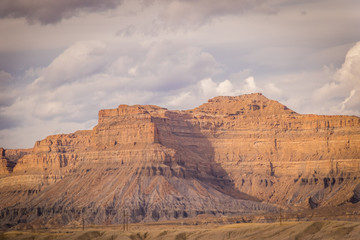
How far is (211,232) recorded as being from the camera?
19062cm

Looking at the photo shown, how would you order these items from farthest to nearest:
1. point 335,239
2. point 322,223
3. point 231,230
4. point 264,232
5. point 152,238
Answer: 1. point 152,238
2. point 231,230
3. point 264,232
4. point 322,223
5. point 335,239

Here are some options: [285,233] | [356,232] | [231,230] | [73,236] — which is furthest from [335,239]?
[73,236]

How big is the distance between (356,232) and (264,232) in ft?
89.0

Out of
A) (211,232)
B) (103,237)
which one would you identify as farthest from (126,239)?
(211,232)

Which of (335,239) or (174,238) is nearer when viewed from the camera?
(335,239)

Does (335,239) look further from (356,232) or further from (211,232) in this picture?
(211,232)

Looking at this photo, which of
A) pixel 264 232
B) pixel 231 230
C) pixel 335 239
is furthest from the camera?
pixel 231 230

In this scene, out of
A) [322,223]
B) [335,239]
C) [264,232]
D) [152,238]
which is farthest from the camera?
[152,238]

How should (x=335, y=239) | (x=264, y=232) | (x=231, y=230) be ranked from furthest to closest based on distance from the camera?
(x=231, y=230), (x=264, y=232), (x=335, y=239)

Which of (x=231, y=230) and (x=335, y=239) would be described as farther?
(x=231, y=230)

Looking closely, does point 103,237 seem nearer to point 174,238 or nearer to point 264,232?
point 174,238

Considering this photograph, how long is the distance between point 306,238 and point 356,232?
10.4 m

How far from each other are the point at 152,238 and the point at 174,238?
916cm

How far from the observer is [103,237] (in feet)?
642
